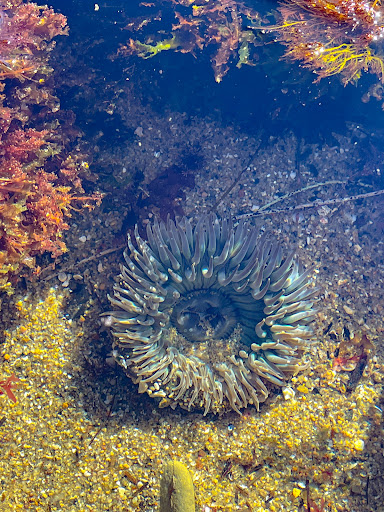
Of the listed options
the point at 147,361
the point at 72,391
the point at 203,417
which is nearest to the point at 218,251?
the point at 147,361

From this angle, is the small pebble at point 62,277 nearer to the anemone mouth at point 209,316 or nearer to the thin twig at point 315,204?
the anemone mouth at point 209,316

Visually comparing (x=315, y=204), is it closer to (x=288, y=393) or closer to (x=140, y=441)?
(x=288, y=393)

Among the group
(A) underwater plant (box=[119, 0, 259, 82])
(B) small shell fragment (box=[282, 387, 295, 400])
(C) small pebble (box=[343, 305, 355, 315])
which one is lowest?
(B) small shell fragment (box=[282, 387, 295, 400])

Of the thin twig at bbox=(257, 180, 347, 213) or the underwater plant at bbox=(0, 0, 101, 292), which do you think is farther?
the thin twig at bbox=(257, 180, 347, 213)

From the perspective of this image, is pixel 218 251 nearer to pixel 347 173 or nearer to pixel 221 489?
pixel 221 489

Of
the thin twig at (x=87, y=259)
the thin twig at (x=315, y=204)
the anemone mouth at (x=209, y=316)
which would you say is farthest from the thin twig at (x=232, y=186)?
the thin twig at (x=87, y=259)

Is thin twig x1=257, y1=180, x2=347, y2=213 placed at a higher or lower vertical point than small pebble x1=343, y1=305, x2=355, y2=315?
higher

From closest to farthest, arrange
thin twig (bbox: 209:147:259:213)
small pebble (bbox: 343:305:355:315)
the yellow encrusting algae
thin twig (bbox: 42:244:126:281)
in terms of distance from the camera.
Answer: the yellow encrusting algae, thin twig (bbox: 42:244:126:281), small pebble (bbox: 343:305:355:315), thin twig (bbox: 209:147:259:213)

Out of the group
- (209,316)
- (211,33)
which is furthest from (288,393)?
(211,33)

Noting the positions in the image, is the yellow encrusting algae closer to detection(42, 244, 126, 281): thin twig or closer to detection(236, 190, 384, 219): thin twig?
detection(42, 244, 126, 281): thin twig

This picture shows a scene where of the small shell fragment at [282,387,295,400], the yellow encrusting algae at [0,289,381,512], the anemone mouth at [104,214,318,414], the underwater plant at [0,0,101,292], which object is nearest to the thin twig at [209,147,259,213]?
the anemone mouth at [104,214,318,414]
